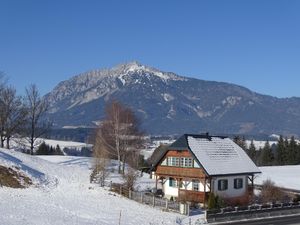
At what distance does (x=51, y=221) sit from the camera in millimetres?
38375

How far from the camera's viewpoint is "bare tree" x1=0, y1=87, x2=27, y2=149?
266 feet

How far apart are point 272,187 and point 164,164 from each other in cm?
1267

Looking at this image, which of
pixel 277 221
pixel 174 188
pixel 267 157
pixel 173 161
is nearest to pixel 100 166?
pixel 173 161

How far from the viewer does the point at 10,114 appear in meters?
82.0

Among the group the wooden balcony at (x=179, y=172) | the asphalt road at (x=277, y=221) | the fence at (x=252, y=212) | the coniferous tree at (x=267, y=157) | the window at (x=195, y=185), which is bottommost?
the asphalt road at (x=277, y=221)

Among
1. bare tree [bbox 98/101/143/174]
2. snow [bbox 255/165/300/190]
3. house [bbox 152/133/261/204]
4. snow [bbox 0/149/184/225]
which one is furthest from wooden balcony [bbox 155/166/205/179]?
snow [bbox 255/165/300/190]

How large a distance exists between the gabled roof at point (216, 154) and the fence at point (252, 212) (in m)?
7.08

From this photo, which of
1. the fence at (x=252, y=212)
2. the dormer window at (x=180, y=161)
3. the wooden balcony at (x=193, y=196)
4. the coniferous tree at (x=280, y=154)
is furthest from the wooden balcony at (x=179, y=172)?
the coniferous tree at (x=280, y=154)

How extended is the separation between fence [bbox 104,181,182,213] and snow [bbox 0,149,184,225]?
100 centimetres

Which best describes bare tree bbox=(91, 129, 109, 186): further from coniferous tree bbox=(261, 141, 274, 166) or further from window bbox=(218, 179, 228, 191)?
coniferous tree bbox=(261, 141, 274, 166)

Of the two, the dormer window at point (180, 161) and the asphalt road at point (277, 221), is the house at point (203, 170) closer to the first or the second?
the dormer window at point (180, 161)

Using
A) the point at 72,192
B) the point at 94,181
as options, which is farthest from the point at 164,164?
the point at 72,192

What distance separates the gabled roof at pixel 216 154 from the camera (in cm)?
5909

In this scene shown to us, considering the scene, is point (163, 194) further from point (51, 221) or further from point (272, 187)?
point (51, 221)
